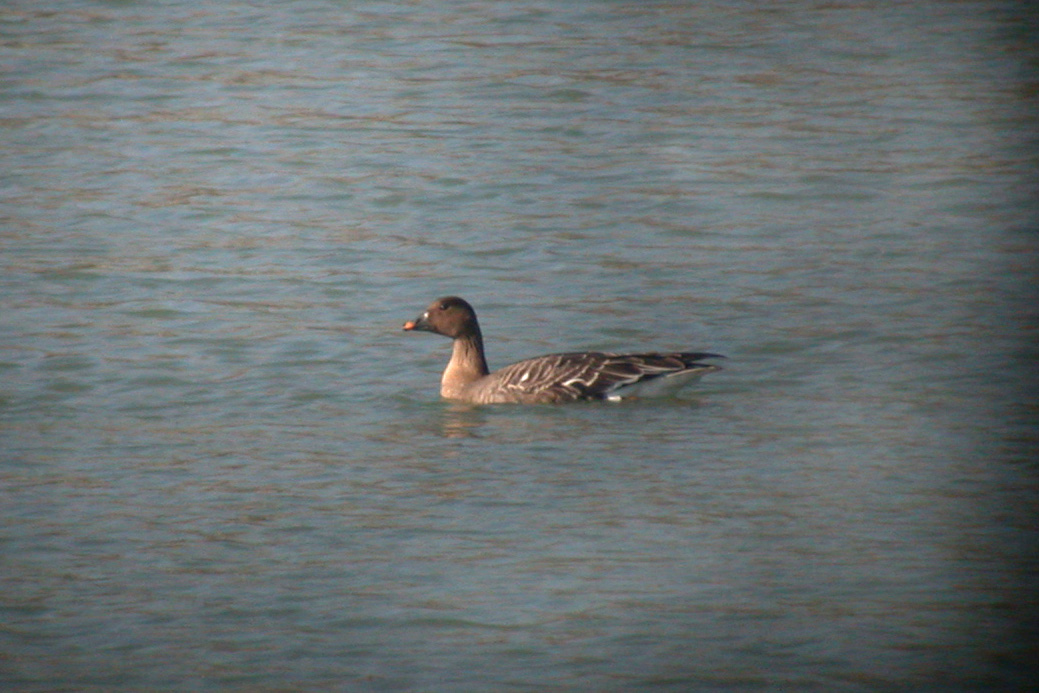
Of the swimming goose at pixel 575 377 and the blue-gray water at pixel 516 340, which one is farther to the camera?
the swimming goose at pixel 575 377

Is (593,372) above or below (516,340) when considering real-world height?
above

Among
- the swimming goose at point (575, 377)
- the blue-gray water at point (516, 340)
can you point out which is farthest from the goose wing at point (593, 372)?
the blue-gray water at point (516, 340)

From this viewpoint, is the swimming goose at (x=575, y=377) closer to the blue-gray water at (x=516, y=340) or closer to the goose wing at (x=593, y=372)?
the goose wing at (x=593, y=372)

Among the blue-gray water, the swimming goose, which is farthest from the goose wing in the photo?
the blue-gray water

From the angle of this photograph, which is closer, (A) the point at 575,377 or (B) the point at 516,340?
(A) the point at 575,377

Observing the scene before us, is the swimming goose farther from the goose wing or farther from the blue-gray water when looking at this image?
the blue-gray water

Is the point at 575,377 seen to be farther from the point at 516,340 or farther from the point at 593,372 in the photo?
the point at 516,340

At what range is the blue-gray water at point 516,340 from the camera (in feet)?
24.8

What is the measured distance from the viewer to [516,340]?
12844 millimetres

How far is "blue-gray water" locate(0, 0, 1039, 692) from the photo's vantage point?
7.55 metres

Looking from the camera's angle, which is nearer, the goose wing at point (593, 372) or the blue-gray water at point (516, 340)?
the blue-gray water at point (516, 340)

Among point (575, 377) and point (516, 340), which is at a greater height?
point (575, 377)

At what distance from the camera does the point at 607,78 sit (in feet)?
62.0

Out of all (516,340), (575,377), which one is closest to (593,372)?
(575,377)
